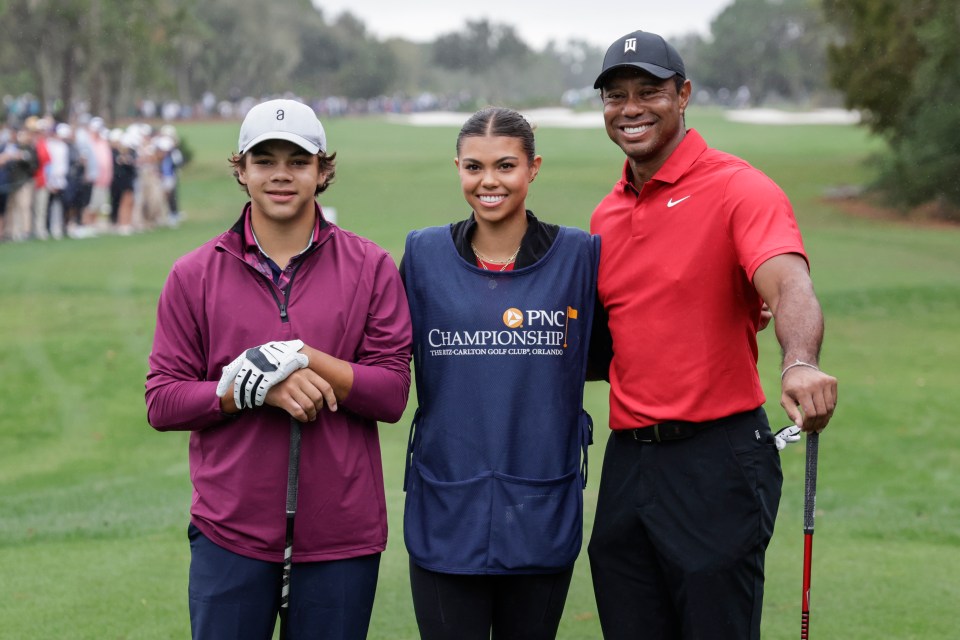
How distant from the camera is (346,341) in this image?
12.0ft

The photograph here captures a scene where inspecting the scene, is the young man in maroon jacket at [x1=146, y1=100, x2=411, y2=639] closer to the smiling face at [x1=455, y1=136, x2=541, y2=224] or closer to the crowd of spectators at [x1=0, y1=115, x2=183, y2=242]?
the smiling face at [x1=455, y1=136, x2=541, y2=224]

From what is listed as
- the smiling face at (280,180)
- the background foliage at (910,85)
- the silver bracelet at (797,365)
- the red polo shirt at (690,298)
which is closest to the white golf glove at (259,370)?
the smiling face at (280,180)

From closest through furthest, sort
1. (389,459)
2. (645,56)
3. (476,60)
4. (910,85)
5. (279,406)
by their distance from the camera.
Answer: (279,406), (645,56), (389,459), (910,85), (476,60)

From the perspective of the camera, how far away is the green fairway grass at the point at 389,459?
605 centimetres

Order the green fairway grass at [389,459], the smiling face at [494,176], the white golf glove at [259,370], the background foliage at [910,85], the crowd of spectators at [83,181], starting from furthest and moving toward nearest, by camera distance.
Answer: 1. the background foliage at [910,85]
2. the crowd of spectators at [83,181]
3. the green fairway grass at [389,459]
4. the smiling face at [494,176]
5. the white golf glove at [259,370]

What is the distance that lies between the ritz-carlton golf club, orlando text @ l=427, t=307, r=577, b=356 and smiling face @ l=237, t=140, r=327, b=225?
0.56 metres

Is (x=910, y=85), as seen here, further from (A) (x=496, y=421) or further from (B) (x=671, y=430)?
(A) (x=496, y=421)

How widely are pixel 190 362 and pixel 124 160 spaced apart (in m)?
24.2

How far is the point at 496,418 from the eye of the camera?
12.5 ft

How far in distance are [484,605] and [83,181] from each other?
2342cm

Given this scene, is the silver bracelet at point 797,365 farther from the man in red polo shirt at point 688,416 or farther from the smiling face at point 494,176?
the smiling face at point 494,176

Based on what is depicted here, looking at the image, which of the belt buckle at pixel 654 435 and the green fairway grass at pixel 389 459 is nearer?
the belt buckle at pixel 654 435

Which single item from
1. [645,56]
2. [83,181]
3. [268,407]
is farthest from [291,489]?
[83,181]

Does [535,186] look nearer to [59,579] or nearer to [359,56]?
[59,579]
